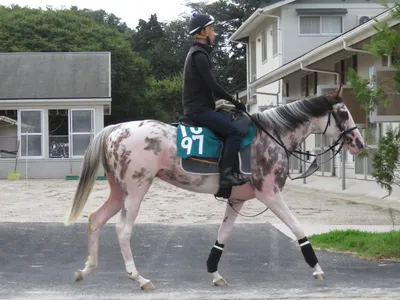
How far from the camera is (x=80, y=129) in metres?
36.4

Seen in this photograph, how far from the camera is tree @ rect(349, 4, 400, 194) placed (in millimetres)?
10164

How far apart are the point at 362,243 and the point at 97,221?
4357 millimetres

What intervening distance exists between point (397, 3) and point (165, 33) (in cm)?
6962

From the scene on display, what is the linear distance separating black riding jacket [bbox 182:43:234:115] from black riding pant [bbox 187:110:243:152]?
0.09 metres

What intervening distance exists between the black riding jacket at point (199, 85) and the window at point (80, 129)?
28218 millimetres

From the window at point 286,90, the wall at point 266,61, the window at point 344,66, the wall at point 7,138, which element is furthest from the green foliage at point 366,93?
the wall at point 7,138

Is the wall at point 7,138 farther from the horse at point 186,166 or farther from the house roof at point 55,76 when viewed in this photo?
the horse at point 186,166

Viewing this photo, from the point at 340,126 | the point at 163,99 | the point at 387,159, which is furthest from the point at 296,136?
the point at 163,99

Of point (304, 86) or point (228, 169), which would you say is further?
point (304, 86)

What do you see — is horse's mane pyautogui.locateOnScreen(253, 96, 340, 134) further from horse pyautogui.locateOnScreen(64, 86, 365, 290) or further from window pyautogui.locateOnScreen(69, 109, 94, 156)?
window pyautogui.locateOnScreen(69, 109, 94, 156)

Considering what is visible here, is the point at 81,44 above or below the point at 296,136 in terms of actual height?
above

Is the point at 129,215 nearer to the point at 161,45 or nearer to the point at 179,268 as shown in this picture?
the point at 179,268

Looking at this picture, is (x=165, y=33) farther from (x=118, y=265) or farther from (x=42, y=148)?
(x=118, y=265)

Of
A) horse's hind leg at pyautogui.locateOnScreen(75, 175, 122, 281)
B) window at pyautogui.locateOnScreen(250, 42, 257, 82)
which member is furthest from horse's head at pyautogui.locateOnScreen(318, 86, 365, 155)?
window at pyautogui.locateOnScreen(250, 42, 257, 82)
